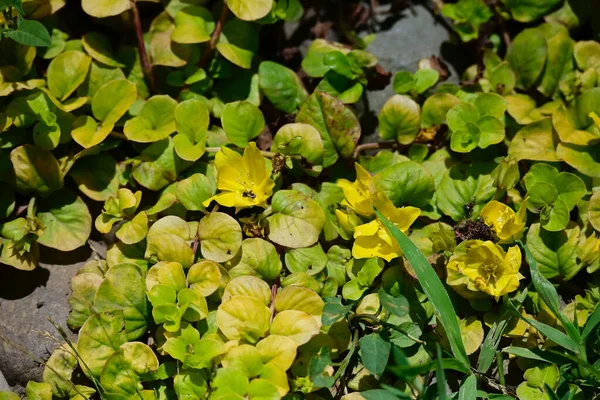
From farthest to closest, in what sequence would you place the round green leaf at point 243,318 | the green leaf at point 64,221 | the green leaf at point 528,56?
the green leaf at point 528,56, the green leaf at point 64,221, the round green leaf at point 243,318

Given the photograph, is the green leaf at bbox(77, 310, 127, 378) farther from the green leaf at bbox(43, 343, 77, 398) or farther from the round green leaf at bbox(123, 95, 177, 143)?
the round green leaf at bbox(123, 95, 177, 143)

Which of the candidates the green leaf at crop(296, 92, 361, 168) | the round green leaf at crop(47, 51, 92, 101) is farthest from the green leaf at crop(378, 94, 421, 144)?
the round green leaf at crop(47, 51, 92, 101)

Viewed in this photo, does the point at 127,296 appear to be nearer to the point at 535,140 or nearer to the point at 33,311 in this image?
the point at 33,311

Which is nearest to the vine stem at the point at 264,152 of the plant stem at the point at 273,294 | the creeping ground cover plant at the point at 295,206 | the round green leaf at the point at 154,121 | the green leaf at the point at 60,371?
the creeping ground cover plant at the point at 295,206

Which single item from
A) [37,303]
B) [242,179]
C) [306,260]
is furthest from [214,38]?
[37,303]

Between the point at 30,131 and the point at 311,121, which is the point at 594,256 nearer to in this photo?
the point at 311,121

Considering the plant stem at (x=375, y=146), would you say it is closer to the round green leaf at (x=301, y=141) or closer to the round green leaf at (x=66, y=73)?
the round green leaf at (x=301, y=141)

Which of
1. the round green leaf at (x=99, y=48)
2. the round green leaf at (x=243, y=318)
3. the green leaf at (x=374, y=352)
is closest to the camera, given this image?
A: the green leaf at (x=374, y=352)
